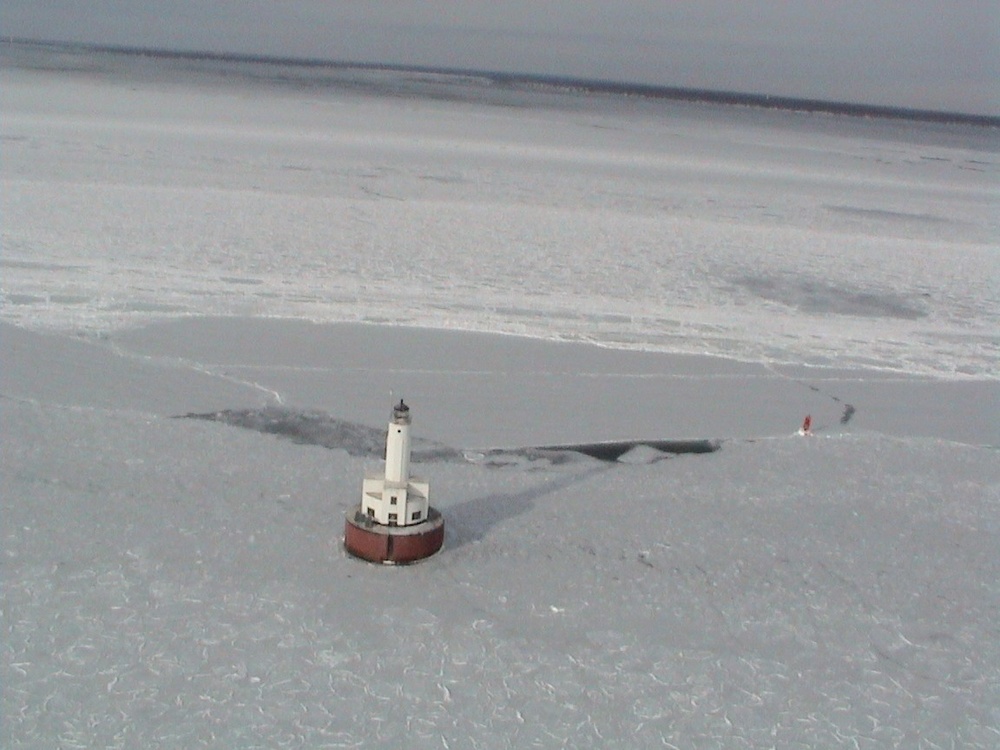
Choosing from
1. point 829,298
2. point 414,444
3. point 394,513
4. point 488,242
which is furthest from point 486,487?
point 488,242

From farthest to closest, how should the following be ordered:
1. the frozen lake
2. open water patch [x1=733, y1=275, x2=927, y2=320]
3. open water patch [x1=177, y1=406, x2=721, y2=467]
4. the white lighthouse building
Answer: open water patch [x1=733, y1=275, x2=927, y2=320] < the frozen lake < open water patch [x1=177, y1=406, x2=721, y2=467] < the white lighthouse building

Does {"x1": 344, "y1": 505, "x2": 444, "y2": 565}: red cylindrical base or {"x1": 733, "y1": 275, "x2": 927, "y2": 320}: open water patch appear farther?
{"x1": 733, "y1": 275, "x2": 927, "y2": 320}: open water patch

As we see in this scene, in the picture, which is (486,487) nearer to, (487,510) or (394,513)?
(487,510)

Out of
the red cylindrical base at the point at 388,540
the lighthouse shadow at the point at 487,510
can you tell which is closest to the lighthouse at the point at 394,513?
the red cylindrical base at the point at 388,540

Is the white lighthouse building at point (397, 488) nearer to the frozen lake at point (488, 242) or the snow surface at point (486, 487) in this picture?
the snow surface at point (486, 487)

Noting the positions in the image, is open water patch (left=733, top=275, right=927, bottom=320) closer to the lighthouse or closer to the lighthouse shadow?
the lighthouse shadow

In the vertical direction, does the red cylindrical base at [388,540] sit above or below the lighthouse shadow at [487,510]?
above

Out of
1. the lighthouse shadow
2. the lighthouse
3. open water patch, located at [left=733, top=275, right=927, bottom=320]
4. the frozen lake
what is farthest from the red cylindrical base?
open water patch, located at [left=733, top=275, right=927, bottom=320]
